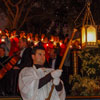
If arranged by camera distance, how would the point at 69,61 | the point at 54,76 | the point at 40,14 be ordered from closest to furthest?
the point at 54,76 < the point at 69,61 < the point at 40,14

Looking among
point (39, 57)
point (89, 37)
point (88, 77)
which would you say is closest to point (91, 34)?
point (89, 37)

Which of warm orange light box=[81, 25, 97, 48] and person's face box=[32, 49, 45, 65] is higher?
warm orange light box=[81, 25, 97, 48]

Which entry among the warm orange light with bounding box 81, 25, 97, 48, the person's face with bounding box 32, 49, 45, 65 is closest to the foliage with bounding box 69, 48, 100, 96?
the warm orange light with bounding box 81, 25, 97, 48

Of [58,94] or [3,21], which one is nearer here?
[58,94]

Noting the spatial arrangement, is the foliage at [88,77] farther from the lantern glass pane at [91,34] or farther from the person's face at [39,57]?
the person's face at [39,57]

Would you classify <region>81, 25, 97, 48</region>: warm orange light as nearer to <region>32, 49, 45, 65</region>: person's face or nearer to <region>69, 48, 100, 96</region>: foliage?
<region>32, 49, 45, 65</region>: person's face

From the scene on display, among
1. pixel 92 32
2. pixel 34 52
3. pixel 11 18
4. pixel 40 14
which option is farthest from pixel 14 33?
pixel 40 14

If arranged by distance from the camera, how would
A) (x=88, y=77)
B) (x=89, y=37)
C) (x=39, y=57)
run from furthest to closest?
(x=88, y=77), (x=89, y=37), (x=39, y=57)

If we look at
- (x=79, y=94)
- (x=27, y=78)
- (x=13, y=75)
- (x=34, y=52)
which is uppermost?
(x=34, y=52)

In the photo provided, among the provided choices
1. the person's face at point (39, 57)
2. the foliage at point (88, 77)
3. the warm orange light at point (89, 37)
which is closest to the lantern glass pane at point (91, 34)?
the warm orange light at point (89, 37)

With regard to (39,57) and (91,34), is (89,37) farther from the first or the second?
(39,57)

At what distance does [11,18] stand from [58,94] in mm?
15121

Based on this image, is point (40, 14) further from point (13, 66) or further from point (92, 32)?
point (92, 32)

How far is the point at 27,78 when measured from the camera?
4.26 metres
